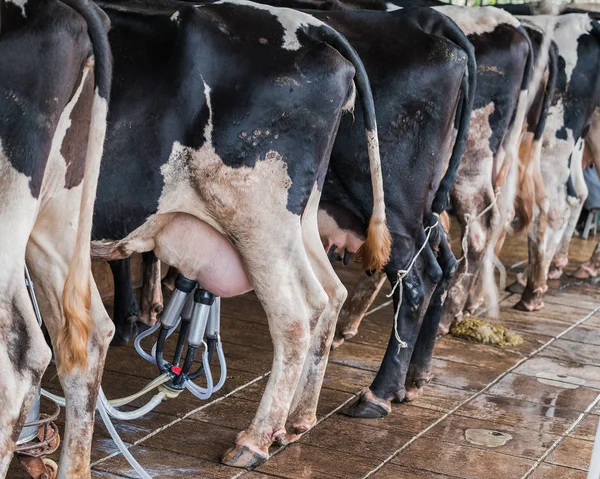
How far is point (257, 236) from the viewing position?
15.8 ft

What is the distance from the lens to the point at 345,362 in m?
6.73

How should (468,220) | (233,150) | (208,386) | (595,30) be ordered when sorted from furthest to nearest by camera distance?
(595,30)
(468,220)
(208,386)
(233,150)

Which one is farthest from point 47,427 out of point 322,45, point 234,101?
point 322,45

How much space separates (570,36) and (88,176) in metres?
5.43

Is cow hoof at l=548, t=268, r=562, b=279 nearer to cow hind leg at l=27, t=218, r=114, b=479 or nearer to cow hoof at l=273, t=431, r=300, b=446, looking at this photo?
cow hoof at l=273, t=431, r=300, b=446

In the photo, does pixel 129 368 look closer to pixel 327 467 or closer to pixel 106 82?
pixel 327 467

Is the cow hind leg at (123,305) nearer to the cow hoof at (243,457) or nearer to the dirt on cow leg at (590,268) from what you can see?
the cow hoof at (243,457)

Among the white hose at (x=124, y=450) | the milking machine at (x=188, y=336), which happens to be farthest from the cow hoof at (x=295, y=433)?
the white hose at (x=124, y=450)

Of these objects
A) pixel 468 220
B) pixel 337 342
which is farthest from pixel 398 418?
pixel 468 220

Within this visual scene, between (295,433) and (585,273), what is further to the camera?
(585,273)

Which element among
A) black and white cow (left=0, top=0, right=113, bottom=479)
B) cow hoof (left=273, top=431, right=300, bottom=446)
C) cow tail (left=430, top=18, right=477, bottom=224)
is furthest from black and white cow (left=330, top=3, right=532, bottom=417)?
black and white cow (left=0, top=0, right=113, bottom=479)

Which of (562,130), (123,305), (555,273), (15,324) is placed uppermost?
(562,130)

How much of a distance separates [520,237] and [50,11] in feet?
28.1

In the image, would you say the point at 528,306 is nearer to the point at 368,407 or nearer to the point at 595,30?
the point at 595,30
